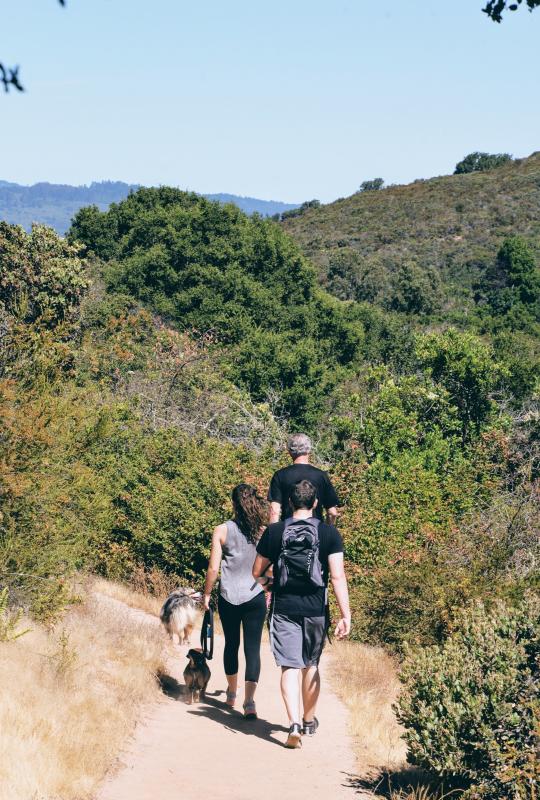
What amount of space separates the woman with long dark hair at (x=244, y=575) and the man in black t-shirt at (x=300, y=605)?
74 cm

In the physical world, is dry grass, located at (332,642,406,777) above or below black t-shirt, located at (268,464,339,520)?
below

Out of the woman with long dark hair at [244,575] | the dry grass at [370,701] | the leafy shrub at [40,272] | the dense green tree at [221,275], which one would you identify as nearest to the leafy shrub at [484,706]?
the dry grass at [370,701]

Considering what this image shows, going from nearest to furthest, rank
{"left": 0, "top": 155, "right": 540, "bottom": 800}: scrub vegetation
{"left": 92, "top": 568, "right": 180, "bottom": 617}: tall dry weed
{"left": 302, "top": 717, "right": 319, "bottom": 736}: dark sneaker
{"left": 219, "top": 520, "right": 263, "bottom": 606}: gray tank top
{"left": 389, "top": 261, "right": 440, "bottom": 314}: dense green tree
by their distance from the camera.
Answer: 1. {"left": 302, "top": 717, "right": 319, "bottom": 736}: dark sneaker
2. {"left": 219, "top": 520, "right": 263, "bottom": 606}: gray tank top
3. {"left": 0, "top": 155, "right": 540, "bottom": 800}: scrub vegetation
4. {"left": 92, "top": 568, "right": 180, "bottom": 617}: tall dry weed
5. {"left": 389, "top": 261, "right": 440, "bottom": 314}: dense green tree

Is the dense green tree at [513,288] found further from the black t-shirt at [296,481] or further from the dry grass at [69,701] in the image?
the black t-shirt at [296,481]

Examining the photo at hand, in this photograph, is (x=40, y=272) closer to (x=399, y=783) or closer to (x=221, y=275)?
(x=221, y=275)

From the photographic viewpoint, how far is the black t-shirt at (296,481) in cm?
711

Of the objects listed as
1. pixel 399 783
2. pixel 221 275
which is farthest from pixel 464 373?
pixel 221 275

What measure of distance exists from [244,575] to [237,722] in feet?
3.54

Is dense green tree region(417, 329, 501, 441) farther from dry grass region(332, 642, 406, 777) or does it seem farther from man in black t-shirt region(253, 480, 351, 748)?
man in black t-shirt region(253, 480, 351, 748)

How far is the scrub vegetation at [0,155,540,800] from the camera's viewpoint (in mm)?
9219

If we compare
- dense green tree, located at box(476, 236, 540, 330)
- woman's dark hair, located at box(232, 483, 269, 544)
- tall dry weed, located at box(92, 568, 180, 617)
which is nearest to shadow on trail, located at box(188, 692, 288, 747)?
woman's dark hair, located at box(232, 483, 269, 544)

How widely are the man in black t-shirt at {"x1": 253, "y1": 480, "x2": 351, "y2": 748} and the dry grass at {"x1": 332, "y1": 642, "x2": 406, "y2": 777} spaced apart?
2.71 ft

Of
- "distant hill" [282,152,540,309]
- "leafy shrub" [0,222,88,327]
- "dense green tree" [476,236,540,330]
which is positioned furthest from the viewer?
"distant hill" [282,152,540,309]

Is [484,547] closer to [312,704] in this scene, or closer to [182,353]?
[312,704]
